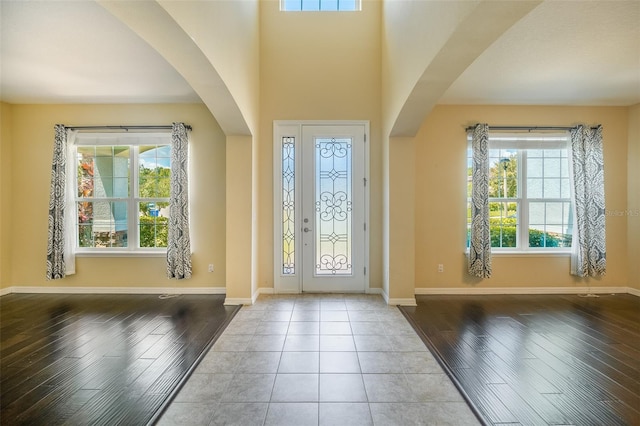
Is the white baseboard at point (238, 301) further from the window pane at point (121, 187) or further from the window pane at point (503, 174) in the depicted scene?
the window pane at point (503, 174)

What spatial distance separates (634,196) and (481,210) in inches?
95.6

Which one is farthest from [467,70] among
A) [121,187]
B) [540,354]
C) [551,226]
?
[121,187]

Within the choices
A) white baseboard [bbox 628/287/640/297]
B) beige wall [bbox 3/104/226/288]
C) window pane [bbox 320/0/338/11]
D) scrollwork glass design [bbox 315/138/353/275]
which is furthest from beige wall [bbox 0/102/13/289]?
white baseboard [bbox 628/287/640/297]

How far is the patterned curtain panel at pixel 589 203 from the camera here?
170 inches

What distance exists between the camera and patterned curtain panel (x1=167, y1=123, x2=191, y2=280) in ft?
13.8

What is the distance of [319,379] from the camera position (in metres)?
2.24

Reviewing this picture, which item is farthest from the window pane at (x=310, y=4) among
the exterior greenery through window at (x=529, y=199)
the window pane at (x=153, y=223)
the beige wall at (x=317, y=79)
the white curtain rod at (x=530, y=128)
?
the window pane at (x=153, y=223)

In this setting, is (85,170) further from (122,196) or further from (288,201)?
(288,201)

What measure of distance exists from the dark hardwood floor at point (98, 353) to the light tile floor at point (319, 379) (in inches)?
10.2

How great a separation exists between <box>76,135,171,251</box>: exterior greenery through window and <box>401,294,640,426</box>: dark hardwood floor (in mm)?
3960

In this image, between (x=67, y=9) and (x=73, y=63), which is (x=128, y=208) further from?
(x=67, y=9)

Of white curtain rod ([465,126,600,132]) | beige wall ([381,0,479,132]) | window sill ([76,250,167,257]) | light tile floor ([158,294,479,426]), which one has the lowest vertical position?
light tile floor ([158,294,479,426])

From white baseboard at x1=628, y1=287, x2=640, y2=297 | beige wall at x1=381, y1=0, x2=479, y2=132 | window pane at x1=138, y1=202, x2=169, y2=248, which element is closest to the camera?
beige wall at x1=381, y1=0, x2=479, y2=132

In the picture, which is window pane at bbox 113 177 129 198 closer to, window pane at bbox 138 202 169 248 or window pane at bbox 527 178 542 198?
window pane at bbox 138 202 169 248
